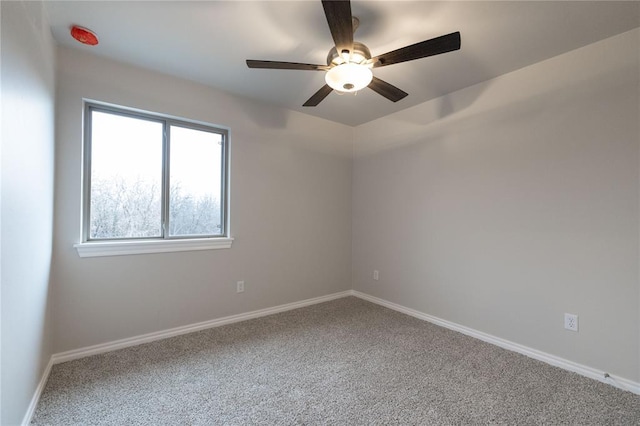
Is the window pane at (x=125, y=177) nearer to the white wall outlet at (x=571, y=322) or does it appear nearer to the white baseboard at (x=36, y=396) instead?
the white baseboard at (x=36, y=396)

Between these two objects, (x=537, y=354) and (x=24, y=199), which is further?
(x=537, y=354)

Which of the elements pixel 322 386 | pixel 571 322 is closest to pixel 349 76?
pixel 322 386

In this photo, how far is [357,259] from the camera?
3.91m

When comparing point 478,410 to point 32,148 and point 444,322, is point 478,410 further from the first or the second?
point 32,148

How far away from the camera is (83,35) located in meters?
1.94

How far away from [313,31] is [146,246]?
2.17 metres

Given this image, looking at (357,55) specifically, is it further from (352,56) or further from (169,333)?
(169,333)

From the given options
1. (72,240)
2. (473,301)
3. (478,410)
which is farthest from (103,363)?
(473,301)

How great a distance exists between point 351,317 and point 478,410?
5.18ft

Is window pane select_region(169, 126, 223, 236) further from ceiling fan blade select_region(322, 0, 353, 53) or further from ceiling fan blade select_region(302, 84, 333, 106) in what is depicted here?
ceiling fan blade select_region(322, 0, 353, 53)

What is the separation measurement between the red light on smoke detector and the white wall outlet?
3974 mm

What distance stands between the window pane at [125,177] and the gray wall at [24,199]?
1.28ft

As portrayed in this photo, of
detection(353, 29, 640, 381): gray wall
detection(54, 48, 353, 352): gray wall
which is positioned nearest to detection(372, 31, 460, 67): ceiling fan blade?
detection(353, 29, 640, 381): gray wall

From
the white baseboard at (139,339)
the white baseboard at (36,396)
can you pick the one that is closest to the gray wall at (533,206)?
the white baseboard at (139,339)
